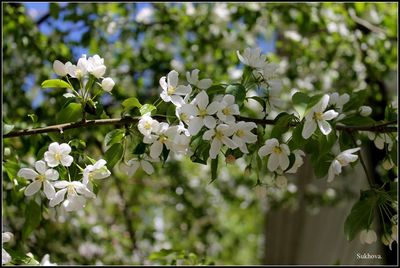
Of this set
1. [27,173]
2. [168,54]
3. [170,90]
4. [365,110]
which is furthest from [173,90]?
[168,54]

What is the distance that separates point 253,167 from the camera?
1.26 metres

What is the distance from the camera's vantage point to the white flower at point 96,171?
1.05 meters

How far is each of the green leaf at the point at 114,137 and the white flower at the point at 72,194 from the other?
4.1 inches

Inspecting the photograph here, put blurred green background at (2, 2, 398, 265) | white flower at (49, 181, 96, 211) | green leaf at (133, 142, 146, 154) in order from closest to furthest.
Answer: white flower at (49, 181, 96, 211)
green leaf at (133, 142, 146, 154)
blurred green background at (2, 2, 398, 265)

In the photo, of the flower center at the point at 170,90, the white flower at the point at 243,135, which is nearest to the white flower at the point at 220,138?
the white flower at the point at 243,135

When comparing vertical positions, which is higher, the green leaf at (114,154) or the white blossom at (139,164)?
the green leaf at (114,154)

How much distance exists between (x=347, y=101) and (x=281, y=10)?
1.56 m

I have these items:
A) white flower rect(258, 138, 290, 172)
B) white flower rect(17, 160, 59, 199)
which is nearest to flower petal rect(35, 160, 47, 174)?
white flower rect(17, 160, 59, 199)

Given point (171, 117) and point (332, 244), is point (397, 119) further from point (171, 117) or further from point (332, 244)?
point (332, 244)

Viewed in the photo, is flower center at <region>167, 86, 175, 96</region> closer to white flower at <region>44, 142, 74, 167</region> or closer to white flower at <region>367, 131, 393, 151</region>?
white flower at <region>44, 142, 74, 167</region>

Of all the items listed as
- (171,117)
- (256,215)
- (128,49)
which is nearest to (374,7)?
(128,49)

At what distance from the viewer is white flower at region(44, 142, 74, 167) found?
3.47ft

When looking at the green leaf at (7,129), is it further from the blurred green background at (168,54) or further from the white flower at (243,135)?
the blurred green background at (168,54)

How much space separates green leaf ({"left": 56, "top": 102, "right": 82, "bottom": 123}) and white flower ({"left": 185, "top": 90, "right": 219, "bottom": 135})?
25 cm
